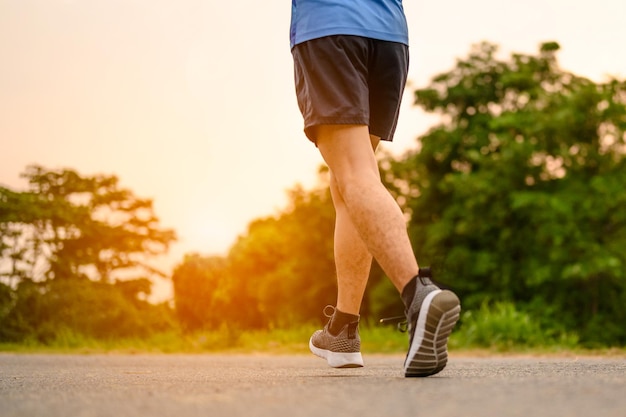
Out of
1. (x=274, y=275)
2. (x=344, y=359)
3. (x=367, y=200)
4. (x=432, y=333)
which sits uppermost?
(x=274, y=275)

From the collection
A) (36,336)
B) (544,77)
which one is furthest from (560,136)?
(36,336)

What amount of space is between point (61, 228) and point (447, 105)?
56.1 ft

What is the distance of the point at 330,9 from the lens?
2.69 metres

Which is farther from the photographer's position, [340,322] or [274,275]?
[274,275]

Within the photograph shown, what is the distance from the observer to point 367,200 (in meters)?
2.53

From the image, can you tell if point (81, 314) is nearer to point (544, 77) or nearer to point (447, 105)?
point (447, 105)

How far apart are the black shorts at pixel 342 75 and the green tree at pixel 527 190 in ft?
68.7

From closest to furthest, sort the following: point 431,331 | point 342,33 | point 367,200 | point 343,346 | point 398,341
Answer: point 431,331 → point 367,200 → point 342,33 → point 343,346 → point 398,341

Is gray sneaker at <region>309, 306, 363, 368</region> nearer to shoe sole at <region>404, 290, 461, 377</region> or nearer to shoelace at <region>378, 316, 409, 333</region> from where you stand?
shoelace at <region>378, 316, 409, 333</region>

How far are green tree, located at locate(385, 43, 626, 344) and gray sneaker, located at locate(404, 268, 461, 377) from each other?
21.3 m

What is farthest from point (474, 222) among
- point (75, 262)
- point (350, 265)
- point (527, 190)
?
point (350, 265)

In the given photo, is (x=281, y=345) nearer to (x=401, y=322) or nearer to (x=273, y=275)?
(x=401, y=322)

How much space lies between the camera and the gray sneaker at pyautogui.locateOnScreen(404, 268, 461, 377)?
2.26m

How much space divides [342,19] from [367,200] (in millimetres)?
652
